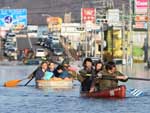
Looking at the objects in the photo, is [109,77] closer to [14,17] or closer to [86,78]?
[86,78]

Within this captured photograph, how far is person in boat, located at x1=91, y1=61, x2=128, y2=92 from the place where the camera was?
26094mm

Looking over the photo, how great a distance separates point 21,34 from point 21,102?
14047 cm

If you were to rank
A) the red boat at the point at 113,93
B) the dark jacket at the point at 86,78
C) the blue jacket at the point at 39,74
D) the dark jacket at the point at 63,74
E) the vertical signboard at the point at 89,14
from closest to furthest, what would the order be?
the red boat at the point at 113,93 < the dark jacket at the point at 86,78 < the dark jacket at the point at 63,74 < the blue jacket at the point at 39,74 < the vertical signboard at the point at 89,14

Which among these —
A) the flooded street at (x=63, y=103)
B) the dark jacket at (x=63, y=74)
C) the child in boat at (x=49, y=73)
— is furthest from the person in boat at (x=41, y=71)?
the flooded street at (x=63, y=103)

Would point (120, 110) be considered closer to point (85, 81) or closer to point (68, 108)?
point (68, 108)

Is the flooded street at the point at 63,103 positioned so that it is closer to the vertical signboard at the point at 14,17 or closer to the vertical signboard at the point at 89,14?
the vertical signboard at the point at 14,17

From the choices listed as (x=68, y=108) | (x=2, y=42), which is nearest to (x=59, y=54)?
(x=2, y=42)

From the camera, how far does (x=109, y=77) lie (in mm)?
26016

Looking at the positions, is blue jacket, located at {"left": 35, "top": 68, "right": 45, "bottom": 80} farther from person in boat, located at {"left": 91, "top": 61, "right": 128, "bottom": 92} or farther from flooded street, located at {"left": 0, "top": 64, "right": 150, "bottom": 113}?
person in boat, located at {"left": 91, "top": 61, "right": 128, "bottom": 92}

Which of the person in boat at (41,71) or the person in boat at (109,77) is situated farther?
the person in boat at (41,71)

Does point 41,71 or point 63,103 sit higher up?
point 41,71

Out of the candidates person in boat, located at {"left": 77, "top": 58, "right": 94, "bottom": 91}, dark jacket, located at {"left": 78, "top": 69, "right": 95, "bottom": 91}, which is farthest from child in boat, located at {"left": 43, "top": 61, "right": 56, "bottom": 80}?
dark jacket, located at {"left": 78, "top": 69, "right": 95, "bottom": 91}

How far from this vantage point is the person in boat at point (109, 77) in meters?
26.1

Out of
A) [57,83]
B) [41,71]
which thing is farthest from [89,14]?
[57,83]
